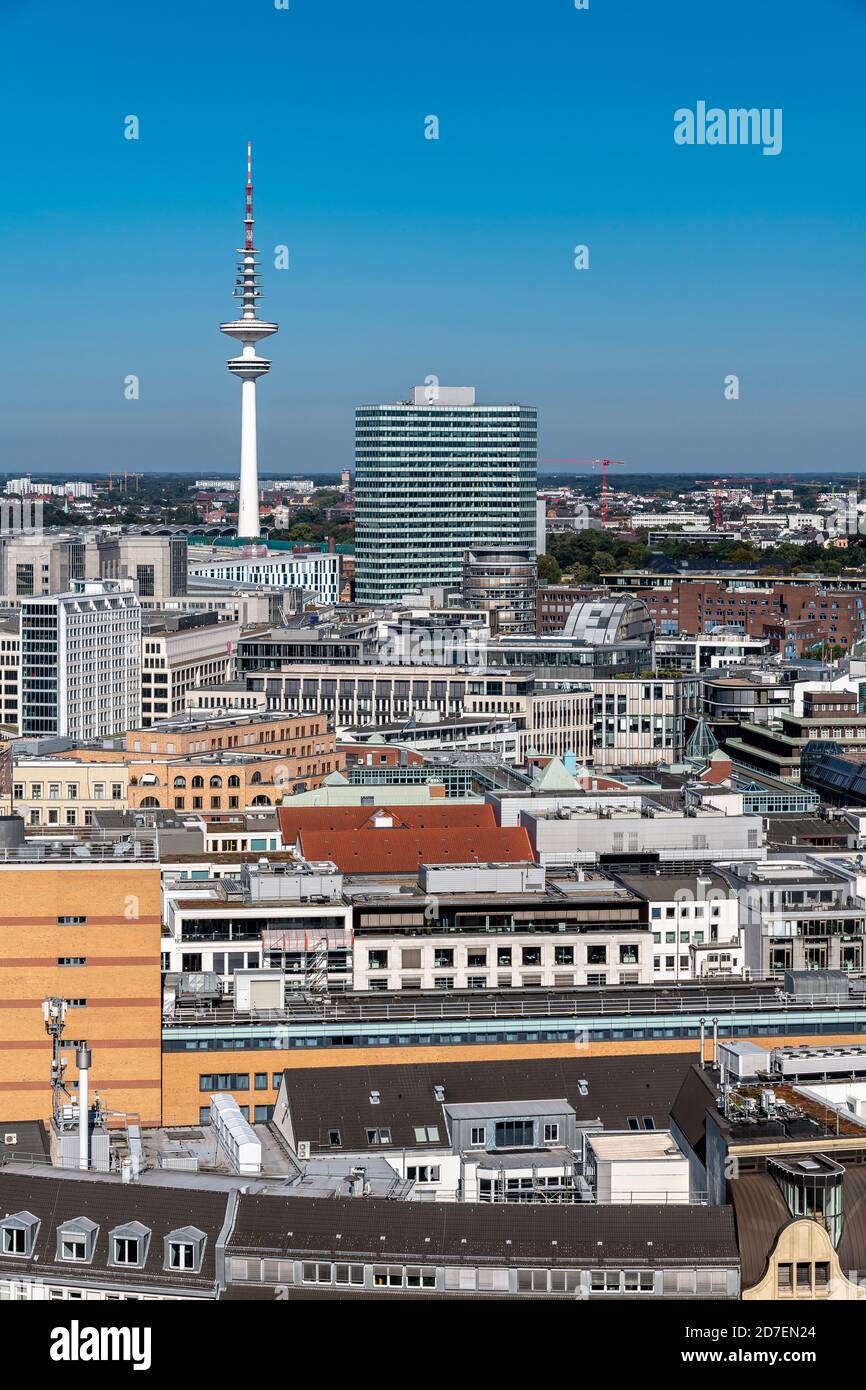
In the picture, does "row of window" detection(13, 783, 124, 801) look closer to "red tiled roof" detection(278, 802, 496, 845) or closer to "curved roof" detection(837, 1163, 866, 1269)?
"red tiled roof" detection(278, 802, 496, 845)

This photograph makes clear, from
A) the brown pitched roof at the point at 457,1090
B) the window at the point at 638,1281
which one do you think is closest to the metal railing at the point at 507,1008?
the brown pitched roof at the point at 457,1090

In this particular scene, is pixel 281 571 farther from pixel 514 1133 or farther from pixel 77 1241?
pixel 77 1241

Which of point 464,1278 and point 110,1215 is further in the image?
point 110,1215

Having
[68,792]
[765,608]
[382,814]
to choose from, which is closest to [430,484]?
[765,608]

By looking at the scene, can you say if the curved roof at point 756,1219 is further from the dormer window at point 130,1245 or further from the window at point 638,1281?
the dormer window at point 130,1245

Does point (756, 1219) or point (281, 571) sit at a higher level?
point (281, 571)

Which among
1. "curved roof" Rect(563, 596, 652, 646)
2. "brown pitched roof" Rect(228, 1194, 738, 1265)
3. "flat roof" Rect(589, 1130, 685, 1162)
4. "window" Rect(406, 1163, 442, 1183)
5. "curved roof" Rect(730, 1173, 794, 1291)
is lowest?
"window" Rect(406, 1163, 442, 1183)

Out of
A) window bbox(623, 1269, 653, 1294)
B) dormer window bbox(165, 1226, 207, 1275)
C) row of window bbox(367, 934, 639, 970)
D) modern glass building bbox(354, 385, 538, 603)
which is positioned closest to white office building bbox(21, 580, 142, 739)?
modern glass building bbox(354, 385, 538, 603)
